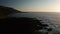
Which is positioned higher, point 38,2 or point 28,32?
point 38,2

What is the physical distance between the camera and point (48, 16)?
66.9 inches

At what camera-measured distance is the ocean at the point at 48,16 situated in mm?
1677

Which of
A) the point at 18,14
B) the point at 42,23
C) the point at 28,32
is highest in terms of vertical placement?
the point at 18,14

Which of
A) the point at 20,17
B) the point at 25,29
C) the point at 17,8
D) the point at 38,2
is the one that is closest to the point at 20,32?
the point at 25,29

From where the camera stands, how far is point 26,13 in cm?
167

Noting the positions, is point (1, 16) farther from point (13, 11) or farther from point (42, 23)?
point (42, 23)

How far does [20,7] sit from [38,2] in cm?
25

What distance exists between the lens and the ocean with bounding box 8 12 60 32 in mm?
1677

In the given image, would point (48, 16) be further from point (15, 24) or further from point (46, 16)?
point (15, 24)

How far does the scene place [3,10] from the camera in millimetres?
1651

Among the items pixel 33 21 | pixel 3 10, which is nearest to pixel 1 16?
pixel 3 10

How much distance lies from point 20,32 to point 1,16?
1.07 ft

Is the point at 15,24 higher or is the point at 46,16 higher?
the point at 46,16

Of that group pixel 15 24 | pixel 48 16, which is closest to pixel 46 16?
pixel 48 16
